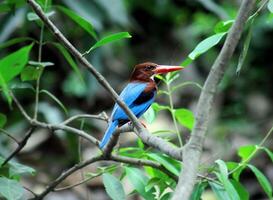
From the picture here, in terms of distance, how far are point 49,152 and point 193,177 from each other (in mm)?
4333

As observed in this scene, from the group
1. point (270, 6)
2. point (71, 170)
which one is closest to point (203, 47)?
point (270, 6)

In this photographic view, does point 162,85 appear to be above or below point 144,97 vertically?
above

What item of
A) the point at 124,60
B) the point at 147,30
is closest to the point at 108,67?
the point at 124,60

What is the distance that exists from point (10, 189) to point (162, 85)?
388 cm

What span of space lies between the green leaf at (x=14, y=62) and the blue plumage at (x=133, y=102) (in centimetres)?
88

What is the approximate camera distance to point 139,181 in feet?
7.16

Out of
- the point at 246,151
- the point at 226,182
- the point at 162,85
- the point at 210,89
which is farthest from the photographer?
the point at 162,85

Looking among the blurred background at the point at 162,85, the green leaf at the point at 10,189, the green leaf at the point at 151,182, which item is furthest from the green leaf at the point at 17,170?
the blurred background at the point at 162,85

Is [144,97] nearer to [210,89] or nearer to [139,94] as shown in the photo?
[139,94]

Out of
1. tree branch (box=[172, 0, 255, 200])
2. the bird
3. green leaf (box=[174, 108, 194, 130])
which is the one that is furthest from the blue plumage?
tree branch (box=[172, 0, 255, 200])

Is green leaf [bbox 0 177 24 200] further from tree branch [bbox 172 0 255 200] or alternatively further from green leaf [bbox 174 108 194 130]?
tree branch [bbox 172 0 255 200]

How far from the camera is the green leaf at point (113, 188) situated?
2.15 m

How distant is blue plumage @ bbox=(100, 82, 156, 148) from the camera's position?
252 cm

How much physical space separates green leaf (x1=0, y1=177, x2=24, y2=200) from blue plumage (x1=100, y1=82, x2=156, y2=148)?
0.42 m
